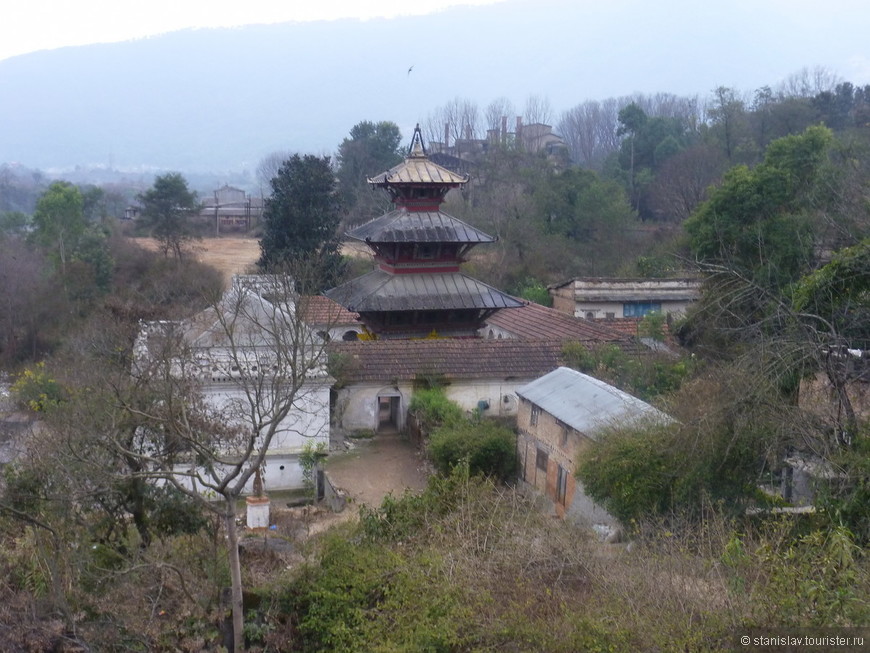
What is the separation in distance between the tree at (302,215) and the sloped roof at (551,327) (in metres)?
7.77

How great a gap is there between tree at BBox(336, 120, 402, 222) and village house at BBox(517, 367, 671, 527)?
32.6 m

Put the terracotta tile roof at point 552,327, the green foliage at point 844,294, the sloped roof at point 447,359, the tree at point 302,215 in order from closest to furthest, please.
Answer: the green foliage at point 844,294, the sloped roof at point 447,359, the terracotta tile roof at point 552,327, the tree at point 302,215

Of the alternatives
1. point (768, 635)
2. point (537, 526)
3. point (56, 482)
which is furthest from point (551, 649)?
point (56, 482)

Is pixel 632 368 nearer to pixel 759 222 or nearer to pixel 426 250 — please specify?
pixel 759 222

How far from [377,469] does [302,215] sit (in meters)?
16.8

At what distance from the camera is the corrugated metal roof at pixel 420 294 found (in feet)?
70.8

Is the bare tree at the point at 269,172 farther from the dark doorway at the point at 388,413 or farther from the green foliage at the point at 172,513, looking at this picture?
the green foliage at the point at 172,513

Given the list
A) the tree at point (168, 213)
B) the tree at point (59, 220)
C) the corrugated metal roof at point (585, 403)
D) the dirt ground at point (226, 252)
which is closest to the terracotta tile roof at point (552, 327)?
the corrugated metal roof at point (585, 403)

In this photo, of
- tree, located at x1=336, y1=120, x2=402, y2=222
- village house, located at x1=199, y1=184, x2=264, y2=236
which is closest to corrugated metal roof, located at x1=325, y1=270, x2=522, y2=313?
tree, located at x1=336, y1=120, x2=402, y2=222

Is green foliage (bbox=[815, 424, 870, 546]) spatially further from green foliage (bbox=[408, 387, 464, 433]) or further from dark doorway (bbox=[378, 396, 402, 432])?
dark doorway (bbox=[378, 396, 402, 432])


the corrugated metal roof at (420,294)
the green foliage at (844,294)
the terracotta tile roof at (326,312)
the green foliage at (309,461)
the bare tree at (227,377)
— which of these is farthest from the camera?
the terracotta tile roof at (326,312)

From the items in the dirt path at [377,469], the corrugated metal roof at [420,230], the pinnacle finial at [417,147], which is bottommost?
the dirt path at [377,469]

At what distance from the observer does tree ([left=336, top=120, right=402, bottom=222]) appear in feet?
158

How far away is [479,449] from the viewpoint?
607 inches
